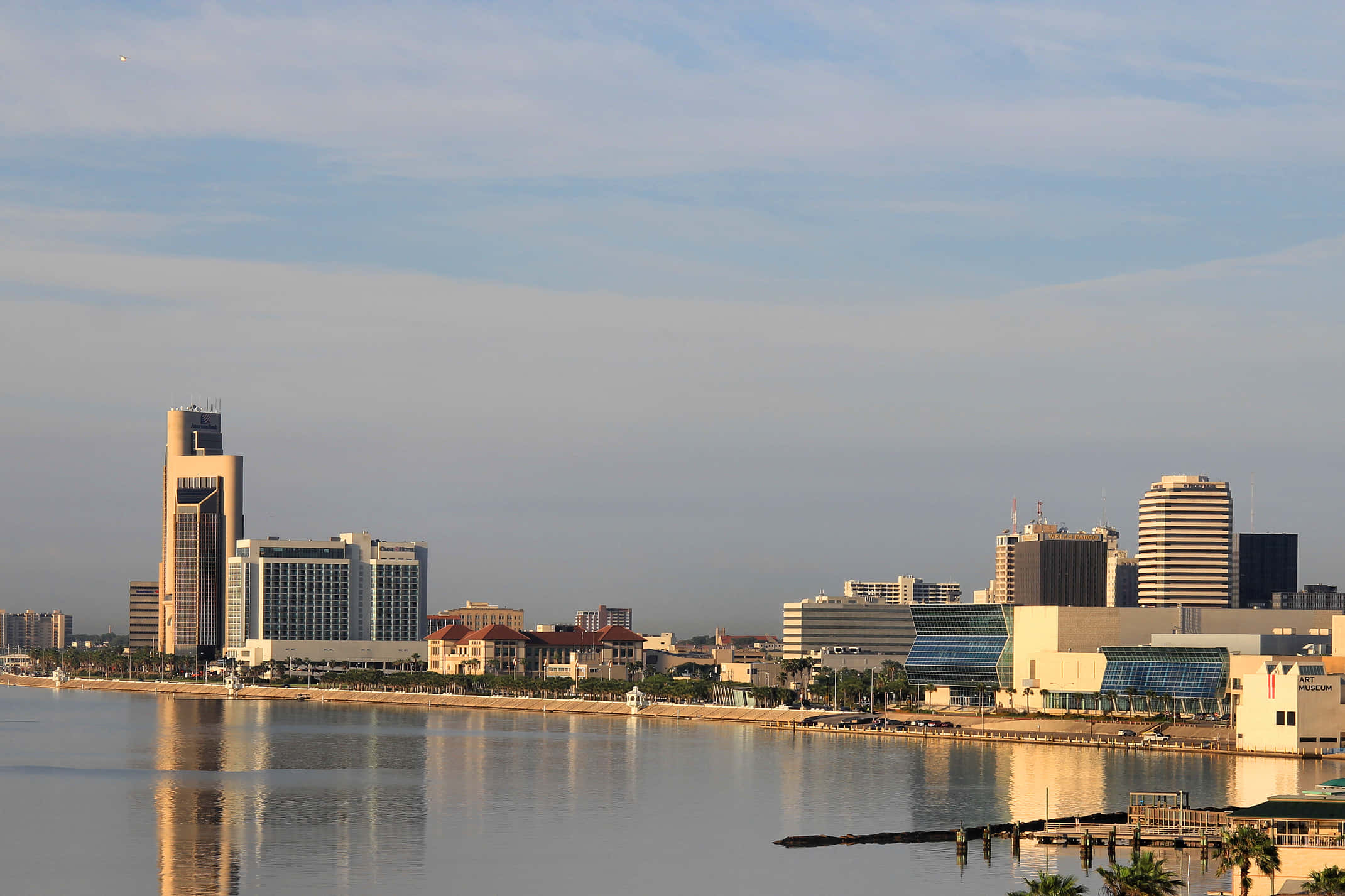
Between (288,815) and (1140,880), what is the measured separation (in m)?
54.3

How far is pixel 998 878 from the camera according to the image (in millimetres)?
82750

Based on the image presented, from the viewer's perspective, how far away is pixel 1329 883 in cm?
6481

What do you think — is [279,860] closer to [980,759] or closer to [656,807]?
[656,807]

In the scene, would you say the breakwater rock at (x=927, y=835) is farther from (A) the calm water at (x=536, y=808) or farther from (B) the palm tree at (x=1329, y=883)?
(B) the palm tree at (x=1329, y=883)

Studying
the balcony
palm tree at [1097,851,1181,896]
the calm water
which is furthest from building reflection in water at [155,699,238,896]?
the balcony

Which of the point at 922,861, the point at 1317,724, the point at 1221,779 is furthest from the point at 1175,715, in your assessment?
the point at 922,861

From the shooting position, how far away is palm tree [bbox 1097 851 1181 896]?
66.5m

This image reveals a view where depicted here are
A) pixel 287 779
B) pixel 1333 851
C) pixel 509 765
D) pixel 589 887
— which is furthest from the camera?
pixel 509 765

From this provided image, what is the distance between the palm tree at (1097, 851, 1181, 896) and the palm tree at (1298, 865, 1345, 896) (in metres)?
4.66

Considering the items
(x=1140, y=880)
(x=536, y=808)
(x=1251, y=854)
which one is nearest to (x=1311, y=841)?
(x=1251, y=854)

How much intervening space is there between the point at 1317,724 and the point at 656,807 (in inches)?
2773

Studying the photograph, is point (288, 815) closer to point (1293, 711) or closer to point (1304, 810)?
point (1304, 810)

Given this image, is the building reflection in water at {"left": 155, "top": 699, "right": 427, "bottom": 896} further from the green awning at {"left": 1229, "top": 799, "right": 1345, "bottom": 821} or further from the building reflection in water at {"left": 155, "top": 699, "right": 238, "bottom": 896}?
the green awning at {"left": 1229, "top": 799, "right": 1345, "bottom": 821}

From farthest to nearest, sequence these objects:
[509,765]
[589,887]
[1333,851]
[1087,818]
A: [509,765], [1087,818], [589,887], [1333,851]
